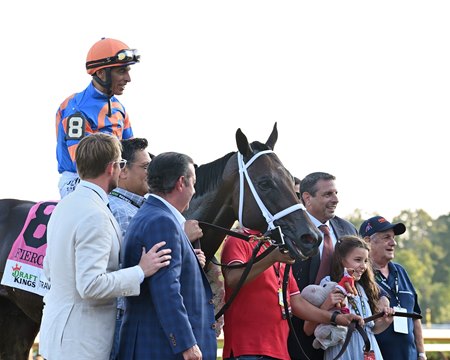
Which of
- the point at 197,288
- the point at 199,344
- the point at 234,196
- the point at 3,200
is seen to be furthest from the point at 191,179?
the point at 3,200

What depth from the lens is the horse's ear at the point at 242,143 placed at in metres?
5.64

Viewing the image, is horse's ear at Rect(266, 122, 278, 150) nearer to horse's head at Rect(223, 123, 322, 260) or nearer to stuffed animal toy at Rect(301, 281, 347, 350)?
horse's head at Rect(223, 123, 322, 260)

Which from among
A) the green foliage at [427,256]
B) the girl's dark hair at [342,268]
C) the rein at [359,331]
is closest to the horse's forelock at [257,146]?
the girl's dark hair at [342,268]

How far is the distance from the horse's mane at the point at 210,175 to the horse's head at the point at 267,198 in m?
0.05

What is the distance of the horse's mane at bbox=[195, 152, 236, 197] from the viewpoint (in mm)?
5742

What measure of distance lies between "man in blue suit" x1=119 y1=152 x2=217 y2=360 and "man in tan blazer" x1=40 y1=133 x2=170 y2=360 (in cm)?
8

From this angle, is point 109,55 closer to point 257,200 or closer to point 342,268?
point 257,200

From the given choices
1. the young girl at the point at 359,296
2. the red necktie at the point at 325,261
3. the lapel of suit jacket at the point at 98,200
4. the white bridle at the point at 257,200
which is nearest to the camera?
the lapel of suit jacket at the point at 98,200

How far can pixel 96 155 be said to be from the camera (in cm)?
439

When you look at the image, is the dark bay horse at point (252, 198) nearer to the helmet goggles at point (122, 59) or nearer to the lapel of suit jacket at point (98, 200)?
the helmet goggles at point (122, 59)

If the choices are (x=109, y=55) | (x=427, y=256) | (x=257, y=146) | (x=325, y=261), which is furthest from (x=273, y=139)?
(x=427, y=256)

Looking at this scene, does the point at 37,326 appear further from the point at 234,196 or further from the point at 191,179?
the point at 191,179

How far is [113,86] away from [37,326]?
7.37 feet

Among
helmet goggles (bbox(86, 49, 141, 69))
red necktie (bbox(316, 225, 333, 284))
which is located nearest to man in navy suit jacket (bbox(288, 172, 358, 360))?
red necktie (bbox(316, 225, 333, 284))
